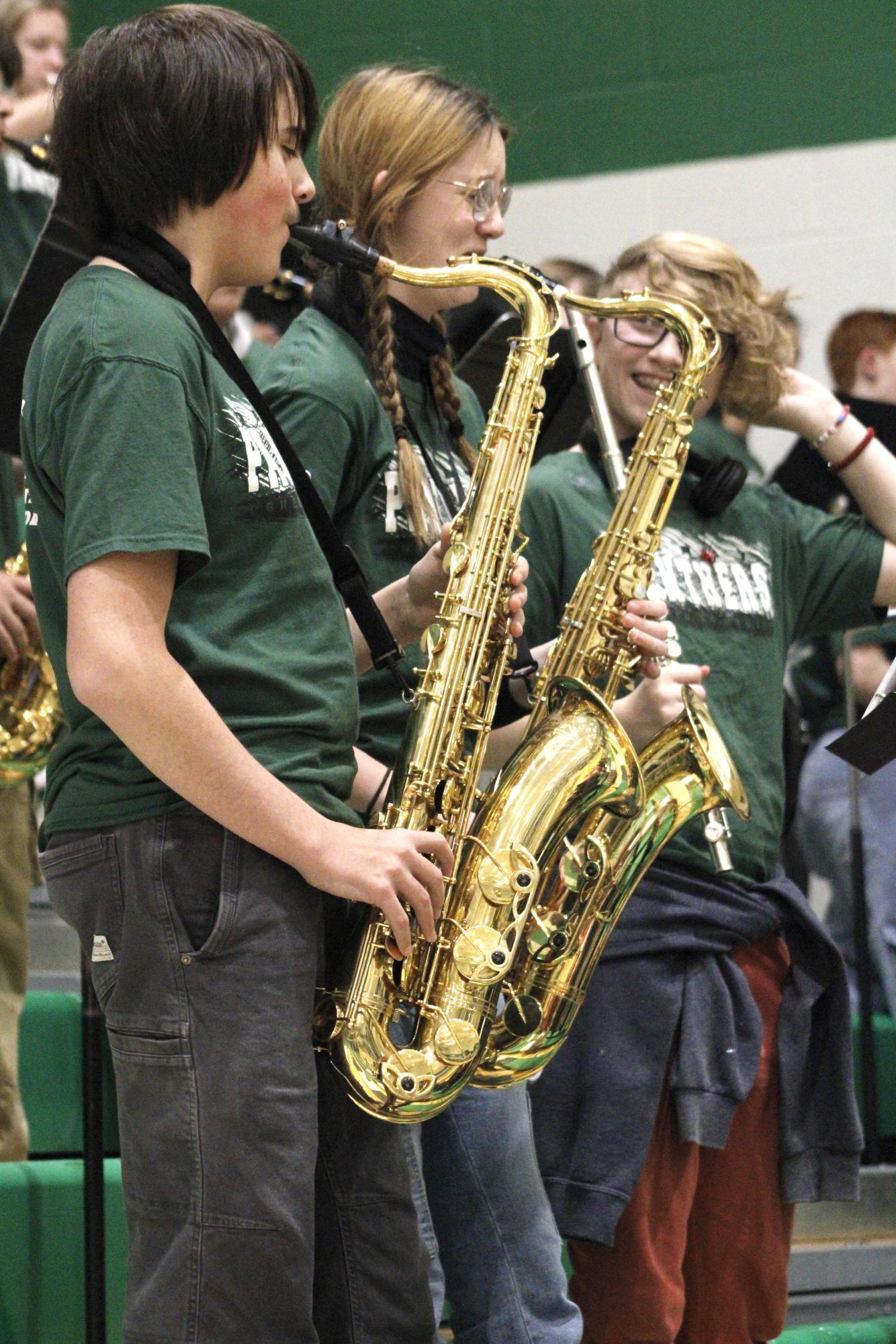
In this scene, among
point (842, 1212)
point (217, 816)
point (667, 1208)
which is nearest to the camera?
point (217, 816)

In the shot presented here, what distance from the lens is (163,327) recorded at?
1.61 meters

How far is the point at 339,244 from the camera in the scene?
194 centimetres

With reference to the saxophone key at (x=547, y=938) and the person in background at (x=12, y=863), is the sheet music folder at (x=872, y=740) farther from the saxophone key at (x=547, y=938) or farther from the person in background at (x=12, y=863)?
the person in background at (x=12, y=863)

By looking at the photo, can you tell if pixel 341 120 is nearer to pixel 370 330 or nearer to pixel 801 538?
pixel 370 330

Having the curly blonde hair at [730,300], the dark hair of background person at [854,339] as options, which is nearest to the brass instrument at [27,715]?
the curly blonde hair at [730,300]

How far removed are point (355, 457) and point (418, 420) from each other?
0.59 feet

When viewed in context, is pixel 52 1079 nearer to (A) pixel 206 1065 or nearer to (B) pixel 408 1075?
(B) pixel 408 1075

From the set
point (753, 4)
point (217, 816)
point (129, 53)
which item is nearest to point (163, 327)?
point (129, 53)

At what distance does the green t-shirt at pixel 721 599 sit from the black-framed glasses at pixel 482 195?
1.55 feet

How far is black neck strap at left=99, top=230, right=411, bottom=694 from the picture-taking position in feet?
5.57

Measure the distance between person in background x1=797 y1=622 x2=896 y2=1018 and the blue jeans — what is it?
192 cm

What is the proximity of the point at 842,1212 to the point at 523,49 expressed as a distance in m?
3.85

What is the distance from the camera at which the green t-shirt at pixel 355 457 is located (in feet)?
6.98

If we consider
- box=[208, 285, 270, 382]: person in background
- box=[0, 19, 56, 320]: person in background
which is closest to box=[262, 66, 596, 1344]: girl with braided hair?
box=[208, 285, 270, 382]: person in background
